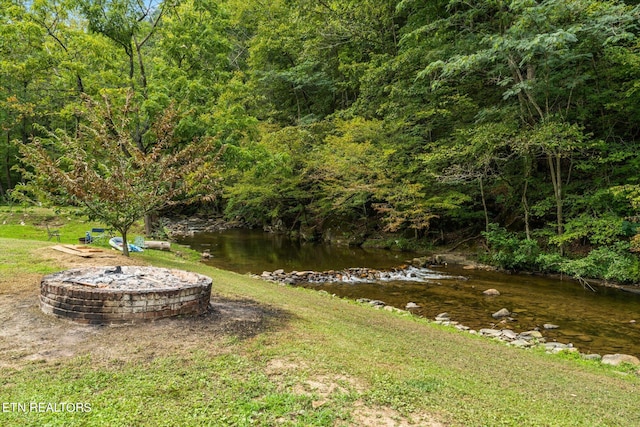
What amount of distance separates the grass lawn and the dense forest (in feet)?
16.9

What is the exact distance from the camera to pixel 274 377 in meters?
3.45

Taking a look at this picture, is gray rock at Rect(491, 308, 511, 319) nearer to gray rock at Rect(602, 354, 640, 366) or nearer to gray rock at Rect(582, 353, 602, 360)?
gray rock at Rect(582, 353, 602, 360)

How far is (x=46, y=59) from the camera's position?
1225 cm

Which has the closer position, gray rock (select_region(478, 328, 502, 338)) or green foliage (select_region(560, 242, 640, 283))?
gray rock (select_region(478, 328, 502, 338))

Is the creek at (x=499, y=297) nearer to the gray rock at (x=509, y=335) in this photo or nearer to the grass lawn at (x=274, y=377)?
the gray rock at (x=509, y=335)

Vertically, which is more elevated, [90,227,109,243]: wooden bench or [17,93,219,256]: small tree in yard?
[17,93,219,256]: small tree in yard

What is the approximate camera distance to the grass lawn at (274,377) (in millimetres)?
2889

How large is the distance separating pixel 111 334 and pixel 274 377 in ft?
6.85

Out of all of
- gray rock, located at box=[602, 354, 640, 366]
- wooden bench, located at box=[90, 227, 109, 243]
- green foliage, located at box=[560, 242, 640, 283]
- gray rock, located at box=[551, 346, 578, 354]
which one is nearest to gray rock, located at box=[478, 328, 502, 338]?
gray rock, located at box=[551, 346, 578, 354]

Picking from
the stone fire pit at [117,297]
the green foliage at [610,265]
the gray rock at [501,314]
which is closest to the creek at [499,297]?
the gray rock at [501,314]

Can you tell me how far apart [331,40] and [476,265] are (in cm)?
1586

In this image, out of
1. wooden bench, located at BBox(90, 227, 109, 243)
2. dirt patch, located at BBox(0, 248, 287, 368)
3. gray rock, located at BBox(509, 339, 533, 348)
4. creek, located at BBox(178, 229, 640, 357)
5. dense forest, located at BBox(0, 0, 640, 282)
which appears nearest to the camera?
dirt patch, located at BBox(0, 248, 287, 368)

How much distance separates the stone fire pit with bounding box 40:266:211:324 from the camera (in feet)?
14.7

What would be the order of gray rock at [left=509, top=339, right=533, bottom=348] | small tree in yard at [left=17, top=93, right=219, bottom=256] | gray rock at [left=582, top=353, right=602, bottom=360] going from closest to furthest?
gray rock at [left=582, top=353, right=602, bottom=360] < gray rock at [left=509, top=339, right=533, bottom=348] < small tree in yard at [left=17, top=93, right=219, bottom=256]
